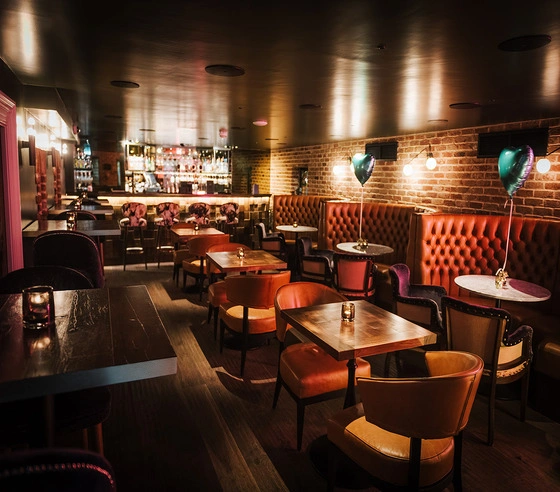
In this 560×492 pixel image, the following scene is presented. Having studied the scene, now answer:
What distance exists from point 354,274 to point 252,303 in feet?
6.08

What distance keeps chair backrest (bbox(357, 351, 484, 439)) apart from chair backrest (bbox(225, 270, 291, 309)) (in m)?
1.78

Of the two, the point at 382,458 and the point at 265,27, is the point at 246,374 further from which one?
the point at 265,27

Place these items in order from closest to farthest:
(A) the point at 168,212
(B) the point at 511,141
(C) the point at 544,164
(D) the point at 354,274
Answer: (C) the point at 544,164, (D) the point at 354,274, (B) the point at 511,141, (A) the point at 168,212

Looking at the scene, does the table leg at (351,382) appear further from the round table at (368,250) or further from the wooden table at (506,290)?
the round table at (368,250)

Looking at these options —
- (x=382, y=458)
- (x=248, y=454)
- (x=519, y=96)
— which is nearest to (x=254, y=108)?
(x=519, y=96)

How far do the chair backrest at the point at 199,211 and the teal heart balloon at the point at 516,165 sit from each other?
6.50 meters

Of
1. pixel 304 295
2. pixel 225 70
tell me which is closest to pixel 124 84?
pixel 225 70

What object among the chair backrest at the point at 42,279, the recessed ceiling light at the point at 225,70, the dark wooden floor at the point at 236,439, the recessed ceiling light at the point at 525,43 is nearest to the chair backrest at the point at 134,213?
the dark wooden floor at the point at 236,439

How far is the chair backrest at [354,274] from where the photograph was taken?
501 centimetres

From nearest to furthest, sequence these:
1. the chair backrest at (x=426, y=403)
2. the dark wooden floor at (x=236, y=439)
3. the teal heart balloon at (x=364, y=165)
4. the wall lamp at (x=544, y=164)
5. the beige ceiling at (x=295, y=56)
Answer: the chair backrest at (x=426, y=403), the beige ceiling at (x=295, y=56), the dark wooden floor at (x=236, y=439), the wall lamp at (x=544, y=164), the teal heart balloon at (x=364, y=165)

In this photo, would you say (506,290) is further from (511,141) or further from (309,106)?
(309,106)

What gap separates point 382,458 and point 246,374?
6.94 feet

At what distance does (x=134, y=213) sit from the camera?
27.8 ft

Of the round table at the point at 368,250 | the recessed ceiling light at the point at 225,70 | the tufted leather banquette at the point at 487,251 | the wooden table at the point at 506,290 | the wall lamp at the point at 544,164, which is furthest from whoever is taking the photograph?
the round table at the point at 368,250
